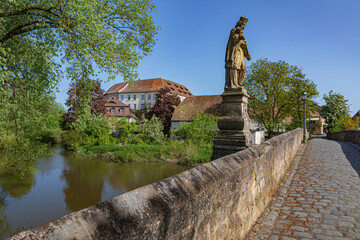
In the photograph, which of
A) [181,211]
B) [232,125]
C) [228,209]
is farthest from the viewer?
[232,125]

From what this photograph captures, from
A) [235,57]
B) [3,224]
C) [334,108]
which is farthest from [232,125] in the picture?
[334,108]

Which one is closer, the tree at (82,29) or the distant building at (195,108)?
the tree at (82,29)

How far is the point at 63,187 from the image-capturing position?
14.4m

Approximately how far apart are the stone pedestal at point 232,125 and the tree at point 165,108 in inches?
1328

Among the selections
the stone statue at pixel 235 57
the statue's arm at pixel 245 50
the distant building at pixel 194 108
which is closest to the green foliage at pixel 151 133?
the distant building at pixel 194 108

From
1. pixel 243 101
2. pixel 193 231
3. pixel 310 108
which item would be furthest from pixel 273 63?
pixel 193 231

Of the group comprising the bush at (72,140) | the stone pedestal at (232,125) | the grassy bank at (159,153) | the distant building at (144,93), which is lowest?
the grassy bank at (159,153)

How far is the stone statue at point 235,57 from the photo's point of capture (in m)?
7.11

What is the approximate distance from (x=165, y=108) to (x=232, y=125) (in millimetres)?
35103

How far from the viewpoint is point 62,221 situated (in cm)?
121

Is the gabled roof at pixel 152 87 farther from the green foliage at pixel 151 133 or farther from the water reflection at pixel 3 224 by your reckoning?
the water reflection at pixel 3 224

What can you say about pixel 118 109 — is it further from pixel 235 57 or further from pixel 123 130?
pixel 235 57

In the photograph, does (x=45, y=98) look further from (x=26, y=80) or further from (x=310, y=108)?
(x=310, y=108)

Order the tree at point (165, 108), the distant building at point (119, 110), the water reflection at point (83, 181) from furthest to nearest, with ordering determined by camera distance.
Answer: the distant building at point (119, 110) → the tree at point (165, 108) → the water reflection at point (83, 181)
